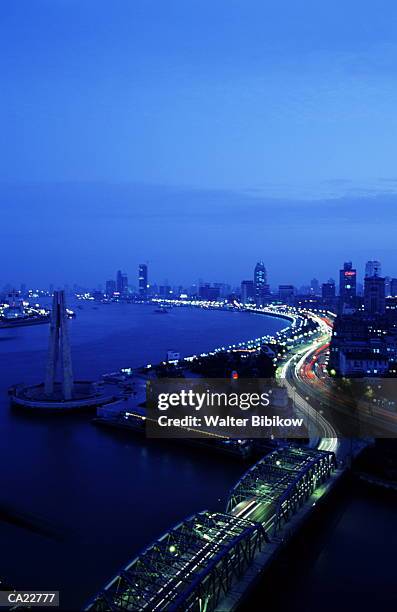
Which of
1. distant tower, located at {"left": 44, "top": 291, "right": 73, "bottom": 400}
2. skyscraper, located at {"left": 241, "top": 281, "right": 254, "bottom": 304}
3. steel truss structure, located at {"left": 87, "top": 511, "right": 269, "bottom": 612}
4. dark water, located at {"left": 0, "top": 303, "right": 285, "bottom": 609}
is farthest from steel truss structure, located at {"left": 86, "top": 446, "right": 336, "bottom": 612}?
skyscraper, located at {"left": 241, "top": 281, "right": 254, "bottom": 304}

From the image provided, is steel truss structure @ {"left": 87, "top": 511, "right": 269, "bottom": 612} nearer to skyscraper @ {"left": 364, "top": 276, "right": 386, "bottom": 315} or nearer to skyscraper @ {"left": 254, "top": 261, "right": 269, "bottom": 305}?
skyscraper @ {"left": 364, "top": 276, "right": 386, "bottom": 315}

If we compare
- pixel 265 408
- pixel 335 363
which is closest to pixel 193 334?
pixel 335 363

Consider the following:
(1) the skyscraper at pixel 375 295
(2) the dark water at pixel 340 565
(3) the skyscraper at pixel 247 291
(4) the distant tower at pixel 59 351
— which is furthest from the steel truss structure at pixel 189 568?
(3) the skyscraper at pixel 247 291

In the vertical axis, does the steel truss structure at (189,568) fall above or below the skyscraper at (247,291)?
below

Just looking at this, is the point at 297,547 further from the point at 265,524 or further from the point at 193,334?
the point at 193,334

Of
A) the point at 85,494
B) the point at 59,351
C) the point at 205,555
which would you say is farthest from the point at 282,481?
the point at 59,351

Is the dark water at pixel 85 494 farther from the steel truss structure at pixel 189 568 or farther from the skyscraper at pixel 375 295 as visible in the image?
the skyscraper at pixel 375 295

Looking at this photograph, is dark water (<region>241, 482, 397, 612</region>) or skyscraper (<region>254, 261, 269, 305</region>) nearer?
dark water (<region>241, 482, 397, 612</region>)
